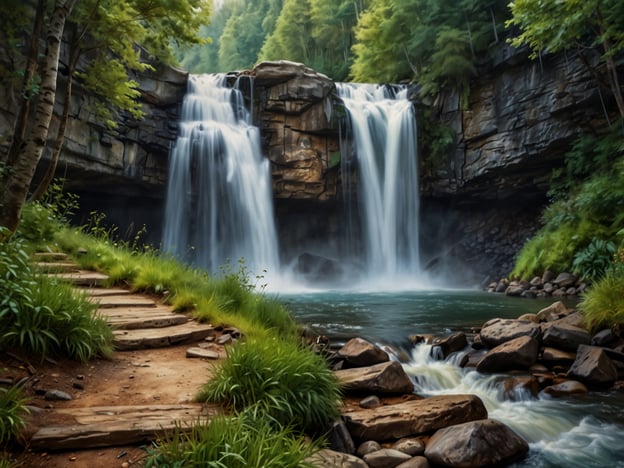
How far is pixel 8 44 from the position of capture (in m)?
9.79

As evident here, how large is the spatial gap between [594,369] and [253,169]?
15529 millimetres

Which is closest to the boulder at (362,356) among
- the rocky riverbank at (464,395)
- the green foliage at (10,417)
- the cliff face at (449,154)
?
the rocky riverbank at (464,395)

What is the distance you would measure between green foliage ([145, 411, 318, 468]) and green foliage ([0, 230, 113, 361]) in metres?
1.57

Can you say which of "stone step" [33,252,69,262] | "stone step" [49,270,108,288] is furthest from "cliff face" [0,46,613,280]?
"stone step" [49,270,108,288]

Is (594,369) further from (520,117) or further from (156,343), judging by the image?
(520,117)

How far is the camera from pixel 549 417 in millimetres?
4422

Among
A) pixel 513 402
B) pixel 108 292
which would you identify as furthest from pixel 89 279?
pixel 513 402

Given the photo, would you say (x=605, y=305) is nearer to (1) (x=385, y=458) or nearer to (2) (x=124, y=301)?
(1) (x=385, y=458)

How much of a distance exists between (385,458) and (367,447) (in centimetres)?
18

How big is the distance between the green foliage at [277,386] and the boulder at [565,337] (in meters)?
4.52

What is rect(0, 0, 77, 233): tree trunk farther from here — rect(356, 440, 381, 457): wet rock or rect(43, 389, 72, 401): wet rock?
rect(356, 440, 381, 457): wet rock

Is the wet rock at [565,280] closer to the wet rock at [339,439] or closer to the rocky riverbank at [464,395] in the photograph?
the rocky riverbank at [464,395]

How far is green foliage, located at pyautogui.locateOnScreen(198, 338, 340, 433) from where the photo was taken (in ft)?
8.95

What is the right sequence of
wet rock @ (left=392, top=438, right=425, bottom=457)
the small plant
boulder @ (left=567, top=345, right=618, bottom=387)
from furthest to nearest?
the small plant → boulder @ (left=567, top=345, right=618, bottom=387) → wet rock @ (left=392, top=438, right=425, bottom=457)
